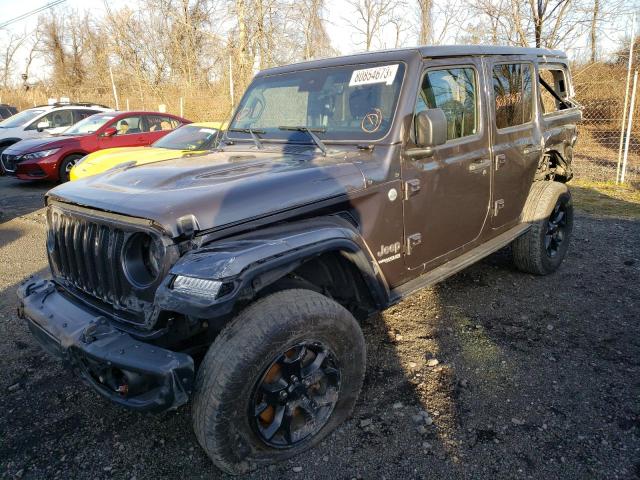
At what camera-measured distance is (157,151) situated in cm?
763

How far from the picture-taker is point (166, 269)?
7.02 ft

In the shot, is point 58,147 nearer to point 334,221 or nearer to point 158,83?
point 334,221

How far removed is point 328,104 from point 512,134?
1.67 meters

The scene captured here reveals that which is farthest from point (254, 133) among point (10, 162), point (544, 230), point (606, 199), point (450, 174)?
point (10, 162)

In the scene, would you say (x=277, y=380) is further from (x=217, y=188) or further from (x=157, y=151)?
(x=157, y=151)

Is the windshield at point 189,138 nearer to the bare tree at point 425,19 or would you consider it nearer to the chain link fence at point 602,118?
the chain link fence at point 602,118

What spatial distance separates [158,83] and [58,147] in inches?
794

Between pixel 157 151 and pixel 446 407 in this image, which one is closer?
pixel 446 407

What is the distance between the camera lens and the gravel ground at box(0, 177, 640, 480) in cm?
240

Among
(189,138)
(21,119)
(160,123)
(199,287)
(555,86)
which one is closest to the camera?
(199,287)

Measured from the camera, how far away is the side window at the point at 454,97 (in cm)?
317

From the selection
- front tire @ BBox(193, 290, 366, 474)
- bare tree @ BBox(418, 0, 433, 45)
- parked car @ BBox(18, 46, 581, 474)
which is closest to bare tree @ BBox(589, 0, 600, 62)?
bare tree @ BBox(418, 0, 433, 45)

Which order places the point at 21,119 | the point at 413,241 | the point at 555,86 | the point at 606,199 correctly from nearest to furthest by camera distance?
1. the point at 413,241
2. the point at 555,86
3. the point at 606,199
4. the point at 21,119

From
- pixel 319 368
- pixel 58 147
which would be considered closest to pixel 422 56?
pixel 319 368
